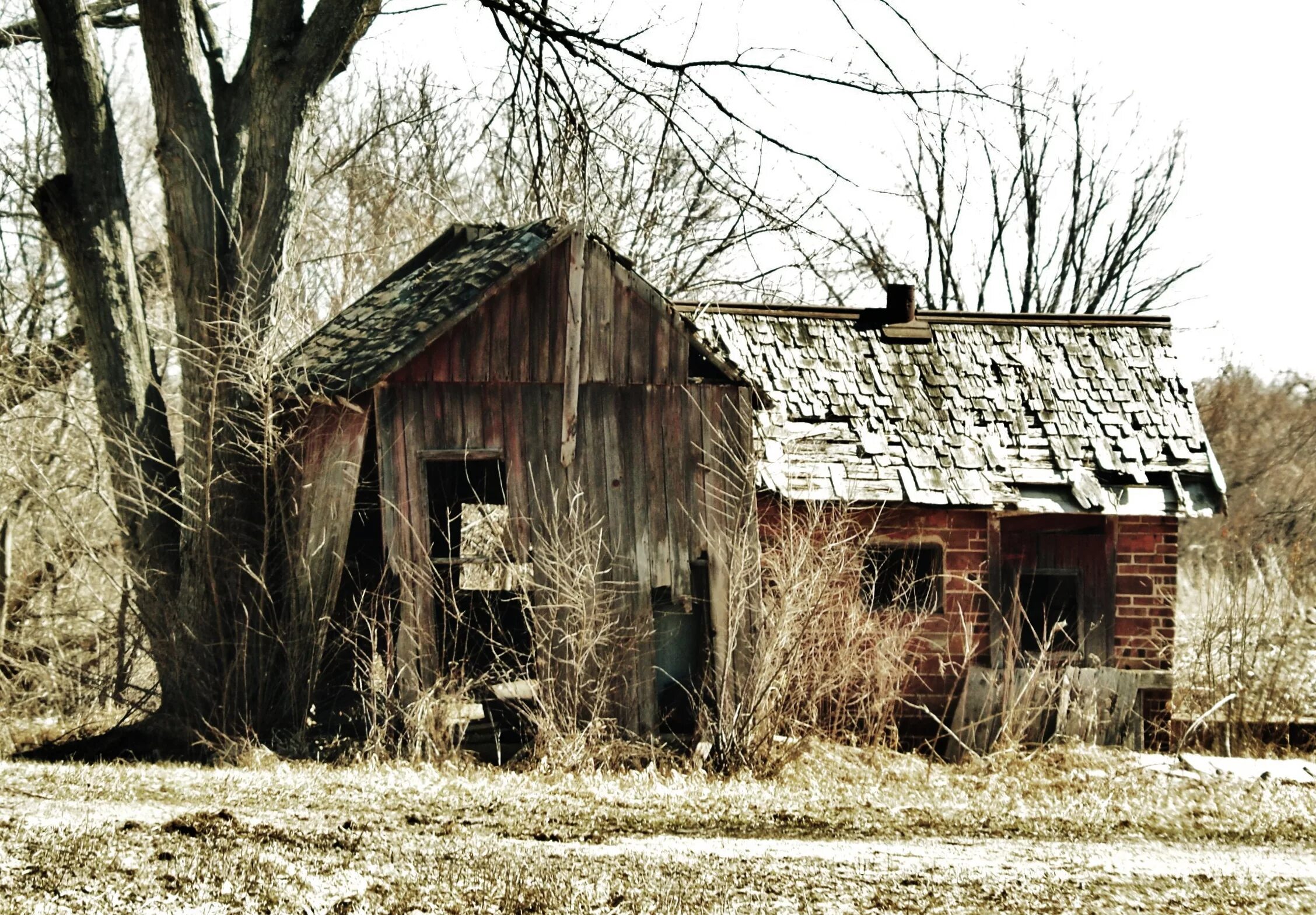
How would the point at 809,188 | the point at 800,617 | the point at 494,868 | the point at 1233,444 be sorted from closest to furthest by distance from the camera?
the point at 494,868 → the point at 800,617 → the point at 809,188 → the point at 1233,444

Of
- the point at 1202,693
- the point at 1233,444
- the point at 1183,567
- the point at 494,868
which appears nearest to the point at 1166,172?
the point at 1233,444

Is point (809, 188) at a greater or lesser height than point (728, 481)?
greater

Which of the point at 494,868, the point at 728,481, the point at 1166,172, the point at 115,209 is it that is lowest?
the point at 494,868

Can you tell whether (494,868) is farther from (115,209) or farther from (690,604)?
(115,209)

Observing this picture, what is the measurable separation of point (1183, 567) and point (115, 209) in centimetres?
2282

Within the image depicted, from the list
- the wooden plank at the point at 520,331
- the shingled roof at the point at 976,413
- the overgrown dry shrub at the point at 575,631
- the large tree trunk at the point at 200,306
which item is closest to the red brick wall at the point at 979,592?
the shingled roof at the point at 976,413

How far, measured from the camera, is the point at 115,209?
1053cm

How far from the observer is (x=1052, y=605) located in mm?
14633

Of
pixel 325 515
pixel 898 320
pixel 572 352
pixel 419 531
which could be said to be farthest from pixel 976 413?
pixel 325 515

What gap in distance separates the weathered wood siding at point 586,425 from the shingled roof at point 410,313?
23 cm

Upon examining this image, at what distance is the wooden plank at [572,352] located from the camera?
1046 centimetres

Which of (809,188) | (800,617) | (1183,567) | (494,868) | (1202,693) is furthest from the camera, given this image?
(1183,567)

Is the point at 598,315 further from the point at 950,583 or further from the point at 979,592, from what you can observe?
the point at 979,592

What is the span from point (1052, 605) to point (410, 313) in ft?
26.8
